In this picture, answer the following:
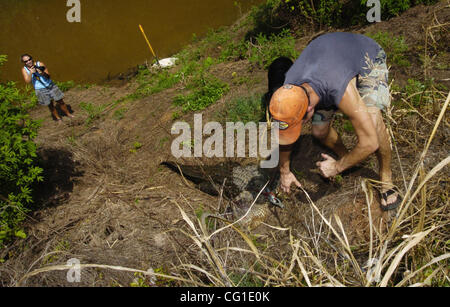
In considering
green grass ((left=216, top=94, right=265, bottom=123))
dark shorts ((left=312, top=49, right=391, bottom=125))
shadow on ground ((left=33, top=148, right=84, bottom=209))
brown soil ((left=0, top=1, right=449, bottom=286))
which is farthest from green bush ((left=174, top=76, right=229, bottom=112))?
dark shorts ((left=312, top=49, right=391, bottom=125))

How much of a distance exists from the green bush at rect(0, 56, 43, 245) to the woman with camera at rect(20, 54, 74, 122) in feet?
8.88

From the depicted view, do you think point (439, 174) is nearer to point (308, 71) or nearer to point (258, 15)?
point (308, 71)

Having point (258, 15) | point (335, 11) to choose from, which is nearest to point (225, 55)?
point (258, 15)

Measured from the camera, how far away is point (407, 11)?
15.6ft

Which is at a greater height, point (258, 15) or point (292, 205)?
point (258, 15)

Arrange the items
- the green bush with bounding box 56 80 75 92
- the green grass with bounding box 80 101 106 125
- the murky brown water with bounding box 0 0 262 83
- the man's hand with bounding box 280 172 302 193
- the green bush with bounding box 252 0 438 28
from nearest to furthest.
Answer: the man's hand with bounding box 280 172 302 193 < the green bush with bounding box 252 0 438 28 < the green grass with bounding box 80 101 106 125 < the green bush with bounding box 56 80 75 92 < the murky brown water with bounding box 0 0 262 83

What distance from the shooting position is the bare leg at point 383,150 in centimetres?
210

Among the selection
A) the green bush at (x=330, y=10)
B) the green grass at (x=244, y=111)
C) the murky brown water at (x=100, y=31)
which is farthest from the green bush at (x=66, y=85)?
the green bush at (x=330, y=10)

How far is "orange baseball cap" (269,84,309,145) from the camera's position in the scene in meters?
1.92

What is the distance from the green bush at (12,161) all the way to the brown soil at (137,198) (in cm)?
17

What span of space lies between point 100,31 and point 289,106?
8.36 m

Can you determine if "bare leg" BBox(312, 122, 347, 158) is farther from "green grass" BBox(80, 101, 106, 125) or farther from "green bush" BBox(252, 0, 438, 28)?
"green grass" BBox(80, 101, 106, 125)
